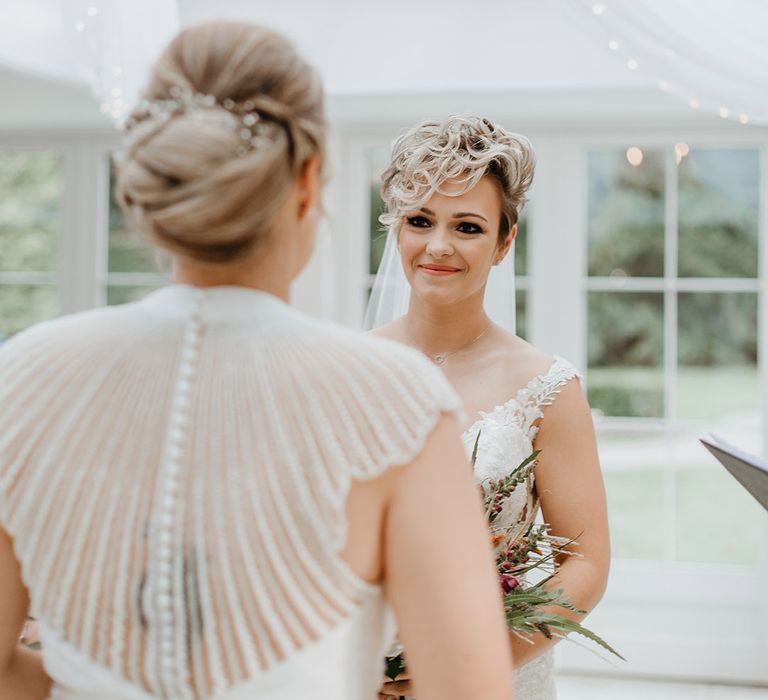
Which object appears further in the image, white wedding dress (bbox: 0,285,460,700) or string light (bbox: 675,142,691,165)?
string light (bbox: 675,142,691,165)

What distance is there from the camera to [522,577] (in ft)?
5.17

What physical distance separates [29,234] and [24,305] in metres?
0.34

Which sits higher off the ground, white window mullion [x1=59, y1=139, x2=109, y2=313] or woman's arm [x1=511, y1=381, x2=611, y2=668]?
white window mullion [x1=59, y1=139, x2=109, y2=313]

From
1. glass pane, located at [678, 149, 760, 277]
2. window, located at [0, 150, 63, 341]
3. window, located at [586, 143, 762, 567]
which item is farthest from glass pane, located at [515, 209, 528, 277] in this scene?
window, located at [0, 150, 63, 341]

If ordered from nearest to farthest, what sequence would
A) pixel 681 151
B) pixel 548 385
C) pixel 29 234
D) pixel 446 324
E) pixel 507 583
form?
pixel 507 583 < pixel 548 385 < pixel 446 324 < pixel 681 151 < pixel 29 234

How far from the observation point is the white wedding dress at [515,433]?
1829 millimetres

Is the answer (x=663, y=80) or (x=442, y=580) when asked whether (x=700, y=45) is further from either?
(x=442, y=580)

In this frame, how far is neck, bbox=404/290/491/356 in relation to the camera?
197 centimetres

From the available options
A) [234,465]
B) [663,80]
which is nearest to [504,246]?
[234,465]

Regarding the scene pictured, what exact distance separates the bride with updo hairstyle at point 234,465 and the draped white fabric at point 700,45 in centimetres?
248

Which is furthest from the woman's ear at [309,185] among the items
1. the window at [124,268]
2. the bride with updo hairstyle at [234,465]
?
the window at [124,268]

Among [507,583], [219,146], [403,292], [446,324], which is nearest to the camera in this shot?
[219,146]

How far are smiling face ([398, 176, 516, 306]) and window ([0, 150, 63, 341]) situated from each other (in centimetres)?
346

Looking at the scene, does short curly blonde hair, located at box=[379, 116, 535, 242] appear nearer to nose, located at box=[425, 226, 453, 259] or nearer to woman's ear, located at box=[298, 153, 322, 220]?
nose, located at box=[425, 226, 453, 259]
